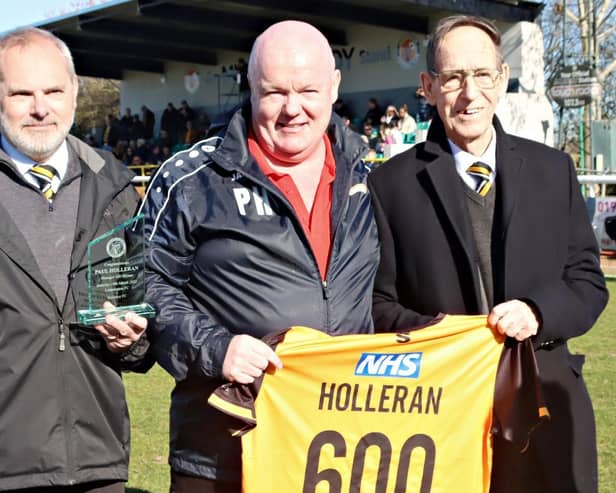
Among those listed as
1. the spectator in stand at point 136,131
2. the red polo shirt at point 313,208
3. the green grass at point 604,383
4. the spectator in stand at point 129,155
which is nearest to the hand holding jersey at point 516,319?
the red polo shirt at point 313,208

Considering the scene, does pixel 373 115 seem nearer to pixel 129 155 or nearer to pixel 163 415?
pixel 129 155

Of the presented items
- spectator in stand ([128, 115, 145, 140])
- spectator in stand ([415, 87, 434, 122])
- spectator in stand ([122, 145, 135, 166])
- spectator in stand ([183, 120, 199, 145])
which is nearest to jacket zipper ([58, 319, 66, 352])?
spectator in stand ([415, 87, 434, 122])

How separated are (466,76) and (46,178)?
1498 mm

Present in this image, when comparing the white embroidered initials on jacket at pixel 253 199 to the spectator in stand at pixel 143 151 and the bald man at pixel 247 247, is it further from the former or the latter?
the spectator in stand at pixel 143 151

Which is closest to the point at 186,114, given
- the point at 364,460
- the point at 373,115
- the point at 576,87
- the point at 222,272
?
the point at 373,115

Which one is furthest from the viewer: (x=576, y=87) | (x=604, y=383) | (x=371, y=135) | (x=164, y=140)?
(x=164, y=140)

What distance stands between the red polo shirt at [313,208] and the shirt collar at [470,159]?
1.62 feet

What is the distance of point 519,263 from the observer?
10.2ft

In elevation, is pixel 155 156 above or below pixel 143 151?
below

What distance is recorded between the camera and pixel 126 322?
3.01 metres

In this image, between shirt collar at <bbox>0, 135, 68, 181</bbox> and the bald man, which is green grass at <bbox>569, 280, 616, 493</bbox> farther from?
shirt collar at <bbox>0, 135, 68, 181</bbox>

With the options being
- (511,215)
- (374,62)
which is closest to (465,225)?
(511,215)

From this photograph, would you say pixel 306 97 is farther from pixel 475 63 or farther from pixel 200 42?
pixel 200 42

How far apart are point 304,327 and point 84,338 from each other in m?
0.77
